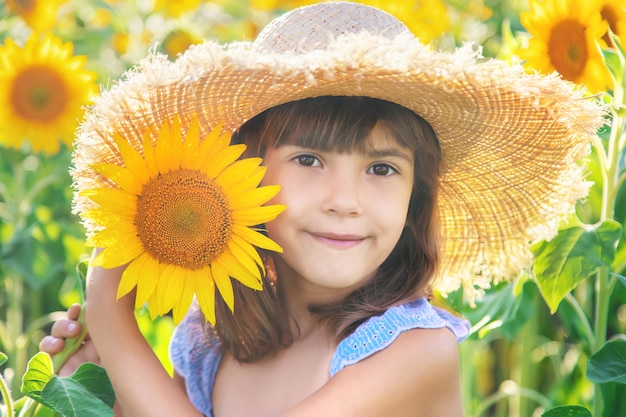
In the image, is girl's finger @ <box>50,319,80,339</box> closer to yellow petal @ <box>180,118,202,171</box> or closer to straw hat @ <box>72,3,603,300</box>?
straw hat @ <box>72,3,603,300</box>

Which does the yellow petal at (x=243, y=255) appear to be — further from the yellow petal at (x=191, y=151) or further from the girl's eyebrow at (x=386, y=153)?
the girl's eyebrow at (x=386, y=153)

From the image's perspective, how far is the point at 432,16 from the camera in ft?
9.13

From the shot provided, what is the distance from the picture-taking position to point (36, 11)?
298 centimetres

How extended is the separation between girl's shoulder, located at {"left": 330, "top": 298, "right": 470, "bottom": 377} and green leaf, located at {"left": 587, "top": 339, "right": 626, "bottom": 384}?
26 centimetres

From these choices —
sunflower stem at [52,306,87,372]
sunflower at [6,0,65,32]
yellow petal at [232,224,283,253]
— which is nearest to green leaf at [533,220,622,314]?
yellow petal at [232,224,283,253]

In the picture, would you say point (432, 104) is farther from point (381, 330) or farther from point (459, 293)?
point (459, 293)

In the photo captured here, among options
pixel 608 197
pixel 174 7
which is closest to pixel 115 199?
pixel 608 197

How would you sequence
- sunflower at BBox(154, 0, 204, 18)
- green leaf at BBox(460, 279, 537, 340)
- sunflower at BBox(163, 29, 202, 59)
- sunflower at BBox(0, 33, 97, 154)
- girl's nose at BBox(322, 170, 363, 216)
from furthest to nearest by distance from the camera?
sunflower at BBox(154, 0, 204, 18) → sunflower at BBox(163, 29, 202, 59) → sunflower at BBox(0, 33, 97, 154) → green leaf at BBox(460, 279, 537, 340) → girl's nose at BBox(322, 170, 363, 216)

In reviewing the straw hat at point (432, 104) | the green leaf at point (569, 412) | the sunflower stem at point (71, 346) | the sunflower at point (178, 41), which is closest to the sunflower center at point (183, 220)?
the straw hat at point (432, 104)

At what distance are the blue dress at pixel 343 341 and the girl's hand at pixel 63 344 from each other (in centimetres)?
31

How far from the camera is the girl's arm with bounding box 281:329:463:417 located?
5.01 ft

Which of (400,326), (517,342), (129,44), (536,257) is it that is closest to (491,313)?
(536,257)

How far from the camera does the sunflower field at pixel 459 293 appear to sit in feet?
5.86

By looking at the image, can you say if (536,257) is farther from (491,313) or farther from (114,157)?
(114,157)
